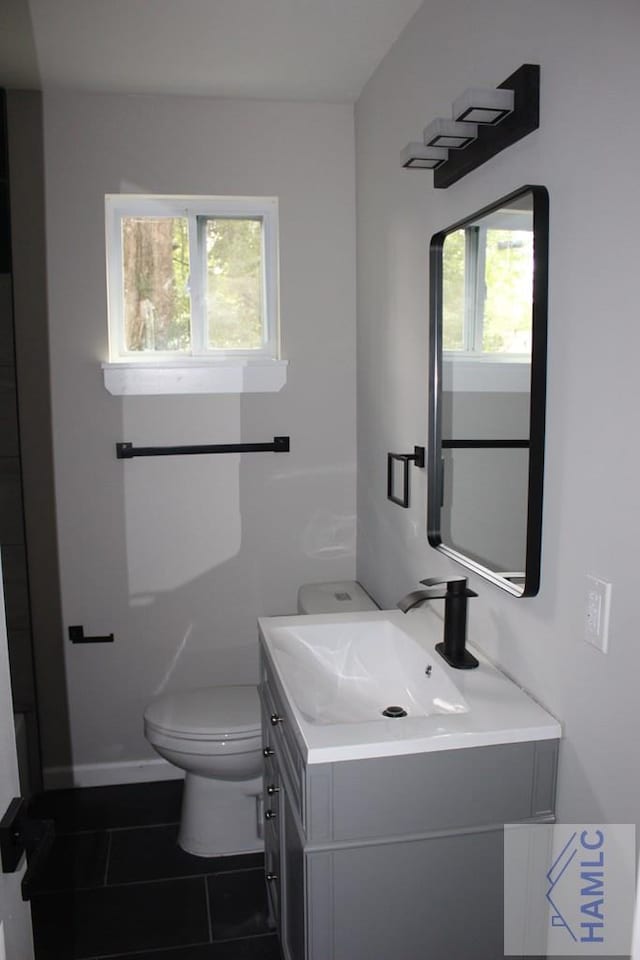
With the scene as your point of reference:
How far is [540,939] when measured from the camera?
1428 mm

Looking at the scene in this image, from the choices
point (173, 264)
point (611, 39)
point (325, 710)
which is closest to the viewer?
point (611, 39)

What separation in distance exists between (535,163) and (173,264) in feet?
5.73

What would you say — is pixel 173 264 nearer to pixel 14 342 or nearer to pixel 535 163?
pixel 14 342

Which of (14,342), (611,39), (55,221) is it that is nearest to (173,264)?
(55,221)

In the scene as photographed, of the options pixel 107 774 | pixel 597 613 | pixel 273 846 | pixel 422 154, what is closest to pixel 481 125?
pixel 422 154

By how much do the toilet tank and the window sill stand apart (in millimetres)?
757

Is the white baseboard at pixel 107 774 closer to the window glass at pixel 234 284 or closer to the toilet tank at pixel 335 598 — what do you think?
the toilet tank at pixel 335 598

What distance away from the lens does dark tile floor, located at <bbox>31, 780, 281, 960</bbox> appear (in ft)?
6.84

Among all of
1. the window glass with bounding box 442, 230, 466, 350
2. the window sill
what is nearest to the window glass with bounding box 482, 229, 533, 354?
the window glass with bounding box 442, 230, 466, 350

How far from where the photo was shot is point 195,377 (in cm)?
278

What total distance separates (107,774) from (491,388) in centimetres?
221

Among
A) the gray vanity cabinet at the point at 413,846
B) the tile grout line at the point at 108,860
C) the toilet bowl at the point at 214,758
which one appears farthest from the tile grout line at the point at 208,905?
the gray vanity cabinet at the point at 413,846

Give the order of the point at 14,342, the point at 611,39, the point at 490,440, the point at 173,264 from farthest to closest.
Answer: the point at 173,264 < the point at 14,342 < the point at 490,440 < the point at 611,39

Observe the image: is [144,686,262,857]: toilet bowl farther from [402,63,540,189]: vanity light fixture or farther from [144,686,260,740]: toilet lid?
[402,63,540,189]: vanity light fixture
